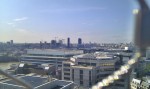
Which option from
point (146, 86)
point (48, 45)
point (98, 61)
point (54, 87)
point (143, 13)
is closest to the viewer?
point (143, 13)

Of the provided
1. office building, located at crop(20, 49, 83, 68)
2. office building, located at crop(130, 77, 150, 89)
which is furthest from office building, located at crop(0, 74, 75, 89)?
office building, located at crop(20, 49, 83, 68)

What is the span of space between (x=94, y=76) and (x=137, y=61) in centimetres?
660

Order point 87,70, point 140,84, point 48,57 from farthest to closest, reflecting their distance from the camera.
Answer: point 48,57 → point 87,70 → point 140,84

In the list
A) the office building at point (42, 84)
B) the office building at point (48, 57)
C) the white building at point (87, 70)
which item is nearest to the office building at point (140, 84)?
the white building at point (87, 70)

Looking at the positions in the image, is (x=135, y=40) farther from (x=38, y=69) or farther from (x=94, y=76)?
(x=38, y=69)

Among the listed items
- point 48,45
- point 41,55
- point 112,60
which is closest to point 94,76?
point 112,60

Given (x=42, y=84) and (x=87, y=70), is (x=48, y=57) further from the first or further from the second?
(x=42, y=84)

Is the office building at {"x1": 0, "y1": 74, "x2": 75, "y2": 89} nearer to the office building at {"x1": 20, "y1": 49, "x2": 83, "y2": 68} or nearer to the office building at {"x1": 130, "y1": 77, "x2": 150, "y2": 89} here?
the office building at {"x1": 130, "y1": 77, "x2": 150, "y2": 89}

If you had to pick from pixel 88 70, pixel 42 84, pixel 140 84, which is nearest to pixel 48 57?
pixel 88 70

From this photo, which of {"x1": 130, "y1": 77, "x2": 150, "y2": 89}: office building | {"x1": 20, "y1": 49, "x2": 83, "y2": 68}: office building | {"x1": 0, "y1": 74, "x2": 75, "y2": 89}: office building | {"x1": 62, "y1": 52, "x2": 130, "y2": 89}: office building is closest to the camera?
{"x1": 0, "y1": 74, "x2": 75, "y2": 89}: office building

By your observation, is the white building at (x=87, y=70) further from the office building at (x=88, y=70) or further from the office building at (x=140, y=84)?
the office building at (x=140, y=84)

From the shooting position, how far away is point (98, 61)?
7312 millimetres

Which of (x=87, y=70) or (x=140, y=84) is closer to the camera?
(x=140, y=84)

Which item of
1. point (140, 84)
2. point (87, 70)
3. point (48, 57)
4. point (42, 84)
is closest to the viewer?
point (42, 84)
